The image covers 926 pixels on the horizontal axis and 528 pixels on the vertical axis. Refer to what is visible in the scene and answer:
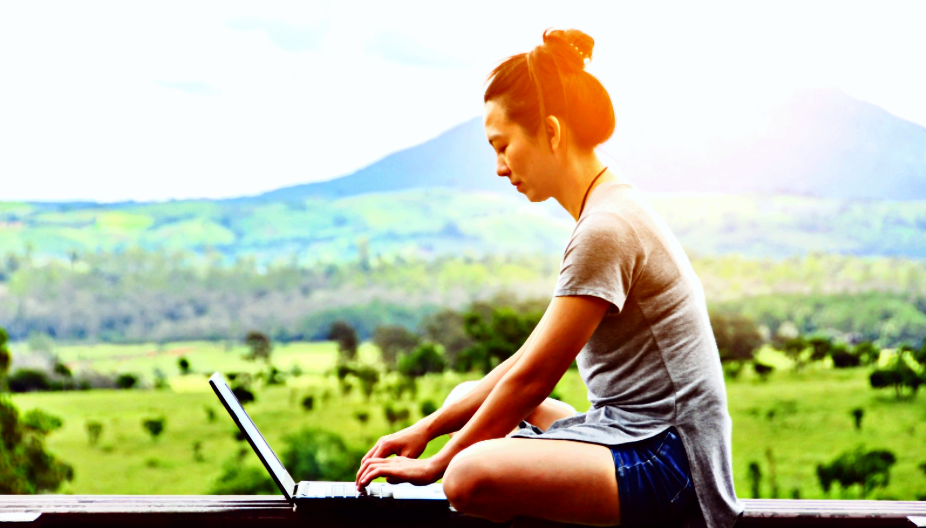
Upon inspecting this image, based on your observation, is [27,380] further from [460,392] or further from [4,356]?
[460,392]

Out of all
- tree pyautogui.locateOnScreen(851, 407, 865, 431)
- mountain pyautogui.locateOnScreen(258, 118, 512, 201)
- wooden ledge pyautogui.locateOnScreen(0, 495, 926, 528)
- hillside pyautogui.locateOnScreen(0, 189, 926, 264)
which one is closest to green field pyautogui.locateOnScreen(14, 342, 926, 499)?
tree pyautogui.locateOnScreen(851, 407, 865, 431)

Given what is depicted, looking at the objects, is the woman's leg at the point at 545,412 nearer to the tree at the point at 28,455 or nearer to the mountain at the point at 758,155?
the mountain at the point at 758,155

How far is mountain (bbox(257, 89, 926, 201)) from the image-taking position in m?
2.86

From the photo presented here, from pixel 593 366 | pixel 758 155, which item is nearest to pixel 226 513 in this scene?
pixel 593 366

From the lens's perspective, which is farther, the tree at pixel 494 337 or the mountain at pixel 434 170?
the mountain at pixel 434 170

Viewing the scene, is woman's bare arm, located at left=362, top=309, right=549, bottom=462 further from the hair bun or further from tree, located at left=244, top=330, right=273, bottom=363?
tree, located at left=244, top=330, right=273, bottom=363

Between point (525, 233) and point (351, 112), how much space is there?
79 cm

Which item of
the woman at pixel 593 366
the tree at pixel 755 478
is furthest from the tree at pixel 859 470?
the woman at pixel 593 366

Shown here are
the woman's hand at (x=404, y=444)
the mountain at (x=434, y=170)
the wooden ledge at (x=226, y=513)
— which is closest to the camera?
the woman's hand at (x=404, y=444)

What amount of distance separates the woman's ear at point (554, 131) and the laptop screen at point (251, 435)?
824 mm

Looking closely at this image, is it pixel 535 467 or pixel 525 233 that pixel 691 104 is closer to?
pixel 525 233

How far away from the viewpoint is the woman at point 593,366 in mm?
1158

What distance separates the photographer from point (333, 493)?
1.61 metres

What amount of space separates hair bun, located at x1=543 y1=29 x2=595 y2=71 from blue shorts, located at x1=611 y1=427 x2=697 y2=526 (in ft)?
1.99
